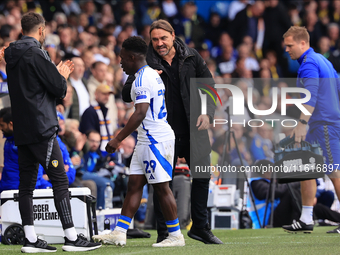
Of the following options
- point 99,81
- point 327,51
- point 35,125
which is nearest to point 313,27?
point 327,51

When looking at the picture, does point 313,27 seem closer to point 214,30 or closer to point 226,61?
point 214,30

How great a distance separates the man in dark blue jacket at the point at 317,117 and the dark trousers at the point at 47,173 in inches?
111

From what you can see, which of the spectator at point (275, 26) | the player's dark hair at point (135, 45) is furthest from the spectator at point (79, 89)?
the spectator at point (275, 26)

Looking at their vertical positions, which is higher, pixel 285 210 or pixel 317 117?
pixel 317 117

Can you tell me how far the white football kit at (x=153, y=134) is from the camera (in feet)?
14.4

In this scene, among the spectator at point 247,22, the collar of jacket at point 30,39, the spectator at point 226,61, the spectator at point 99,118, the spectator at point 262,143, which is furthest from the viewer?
the spectator at point 247,22

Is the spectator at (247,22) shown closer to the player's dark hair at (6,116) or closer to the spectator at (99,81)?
the spectator at (99,81)

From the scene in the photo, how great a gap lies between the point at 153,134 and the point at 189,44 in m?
9.47

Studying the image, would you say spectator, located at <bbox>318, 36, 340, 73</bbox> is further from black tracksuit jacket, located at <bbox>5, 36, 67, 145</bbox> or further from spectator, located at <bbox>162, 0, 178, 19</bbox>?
black tracksuit jacket, located at <bbox>5, 36, 67, 145</bbox>

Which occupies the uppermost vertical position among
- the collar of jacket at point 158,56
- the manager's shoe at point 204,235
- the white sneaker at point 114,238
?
the collar of jacket at point 158,56

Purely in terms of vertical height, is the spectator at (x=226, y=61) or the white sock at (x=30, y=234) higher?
the spectator at (x=226, y=61)

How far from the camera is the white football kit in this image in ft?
14.4

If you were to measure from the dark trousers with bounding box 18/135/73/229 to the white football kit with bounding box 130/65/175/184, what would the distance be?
62cm

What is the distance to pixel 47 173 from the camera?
4285mm
